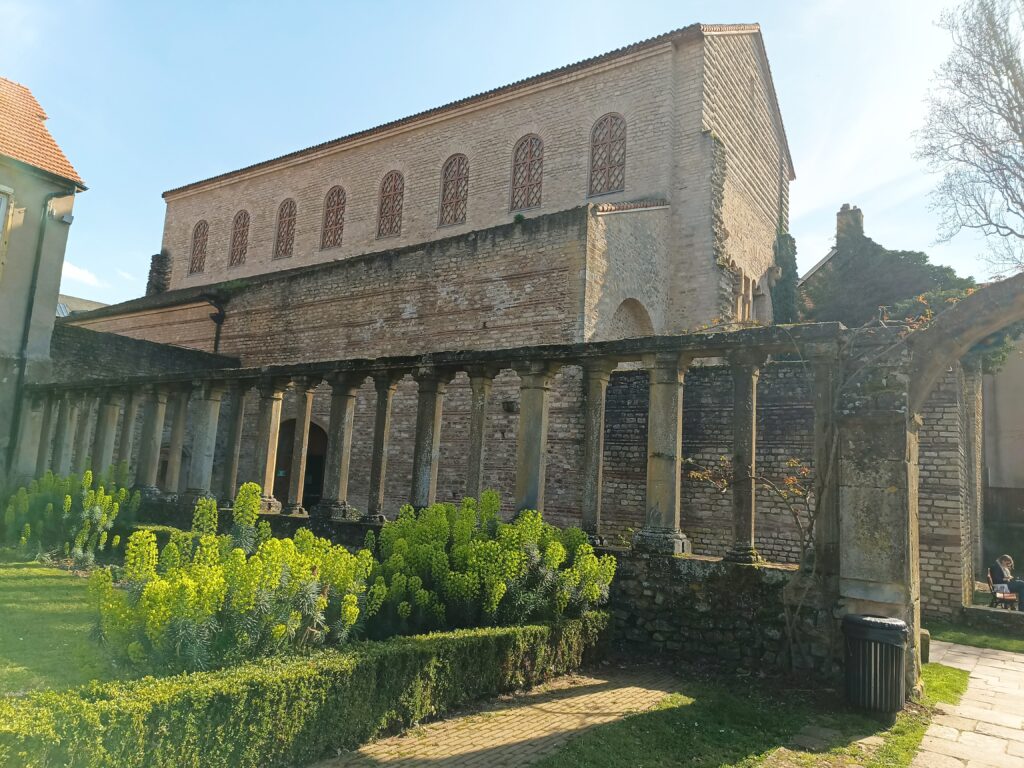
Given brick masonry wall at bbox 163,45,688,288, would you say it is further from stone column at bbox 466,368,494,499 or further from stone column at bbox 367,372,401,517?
stone column at bbox 367,372,401,517

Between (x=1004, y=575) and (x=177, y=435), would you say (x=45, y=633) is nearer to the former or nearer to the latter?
(x=177, y=435)

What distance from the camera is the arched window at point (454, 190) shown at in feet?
73.6

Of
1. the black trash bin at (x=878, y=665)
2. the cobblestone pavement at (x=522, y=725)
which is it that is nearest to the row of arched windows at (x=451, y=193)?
the black trash bin at (x=878, y=665)

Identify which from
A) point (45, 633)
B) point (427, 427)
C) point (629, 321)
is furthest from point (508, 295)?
point (45, 633)

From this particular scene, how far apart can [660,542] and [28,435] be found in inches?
592

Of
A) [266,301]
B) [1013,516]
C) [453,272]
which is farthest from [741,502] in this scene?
[1013,516]

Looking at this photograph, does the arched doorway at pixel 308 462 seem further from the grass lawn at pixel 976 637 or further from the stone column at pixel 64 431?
the grass lawn at pixel 976 637

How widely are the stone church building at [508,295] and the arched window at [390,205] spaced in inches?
3.2

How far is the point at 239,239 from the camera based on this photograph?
1152 inches

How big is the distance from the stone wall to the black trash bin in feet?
1.55

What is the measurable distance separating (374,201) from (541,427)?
18.4 metres

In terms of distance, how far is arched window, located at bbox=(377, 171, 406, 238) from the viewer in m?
24.1

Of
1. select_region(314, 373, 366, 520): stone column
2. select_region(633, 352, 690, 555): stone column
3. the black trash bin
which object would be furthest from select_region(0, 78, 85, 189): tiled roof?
the black trash bin

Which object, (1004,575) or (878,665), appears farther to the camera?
(1004,575)
